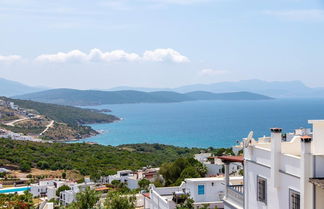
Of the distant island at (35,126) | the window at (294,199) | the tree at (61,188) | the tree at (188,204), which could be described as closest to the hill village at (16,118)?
the distant island at (35,126)

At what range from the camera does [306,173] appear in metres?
8.29

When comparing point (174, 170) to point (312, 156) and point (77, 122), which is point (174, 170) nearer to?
point (312, 156)

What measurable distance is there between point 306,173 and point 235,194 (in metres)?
3.79

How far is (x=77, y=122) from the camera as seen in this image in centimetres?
17912

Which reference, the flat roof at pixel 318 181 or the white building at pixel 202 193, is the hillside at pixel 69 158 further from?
the flat roof at pixel 318 181

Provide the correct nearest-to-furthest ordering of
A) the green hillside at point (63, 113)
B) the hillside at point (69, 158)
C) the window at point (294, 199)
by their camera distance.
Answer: the window at point (294, 199), the hillside at point (69, 158), the green hillside at point (63, 113)

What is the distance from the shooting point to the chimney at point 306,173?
8.24 meters

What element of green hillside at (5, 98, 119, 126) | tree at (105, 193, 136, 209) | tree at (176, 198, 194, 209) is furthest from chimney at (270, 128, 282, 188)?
green hillside at (5, 98, 119, 126)

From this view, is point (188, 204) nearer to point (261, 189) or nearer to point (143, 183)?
point (261, 189)

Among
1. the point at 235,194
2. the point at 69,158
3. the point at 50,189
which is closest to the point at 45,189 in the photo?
the point at 50,189

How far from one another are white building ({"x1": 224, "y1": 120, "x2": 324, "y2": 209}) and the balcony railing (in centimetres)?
7

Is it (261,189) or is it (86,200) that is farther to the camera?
(86,200)

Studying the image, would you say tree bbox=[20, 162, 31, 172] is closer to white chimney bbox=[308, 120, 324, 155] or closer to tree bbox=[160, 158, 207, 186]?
tree bbox=[160, 158, 207, 186]

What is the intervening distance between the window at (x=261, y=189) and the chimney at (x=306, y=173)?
1.70 metres
